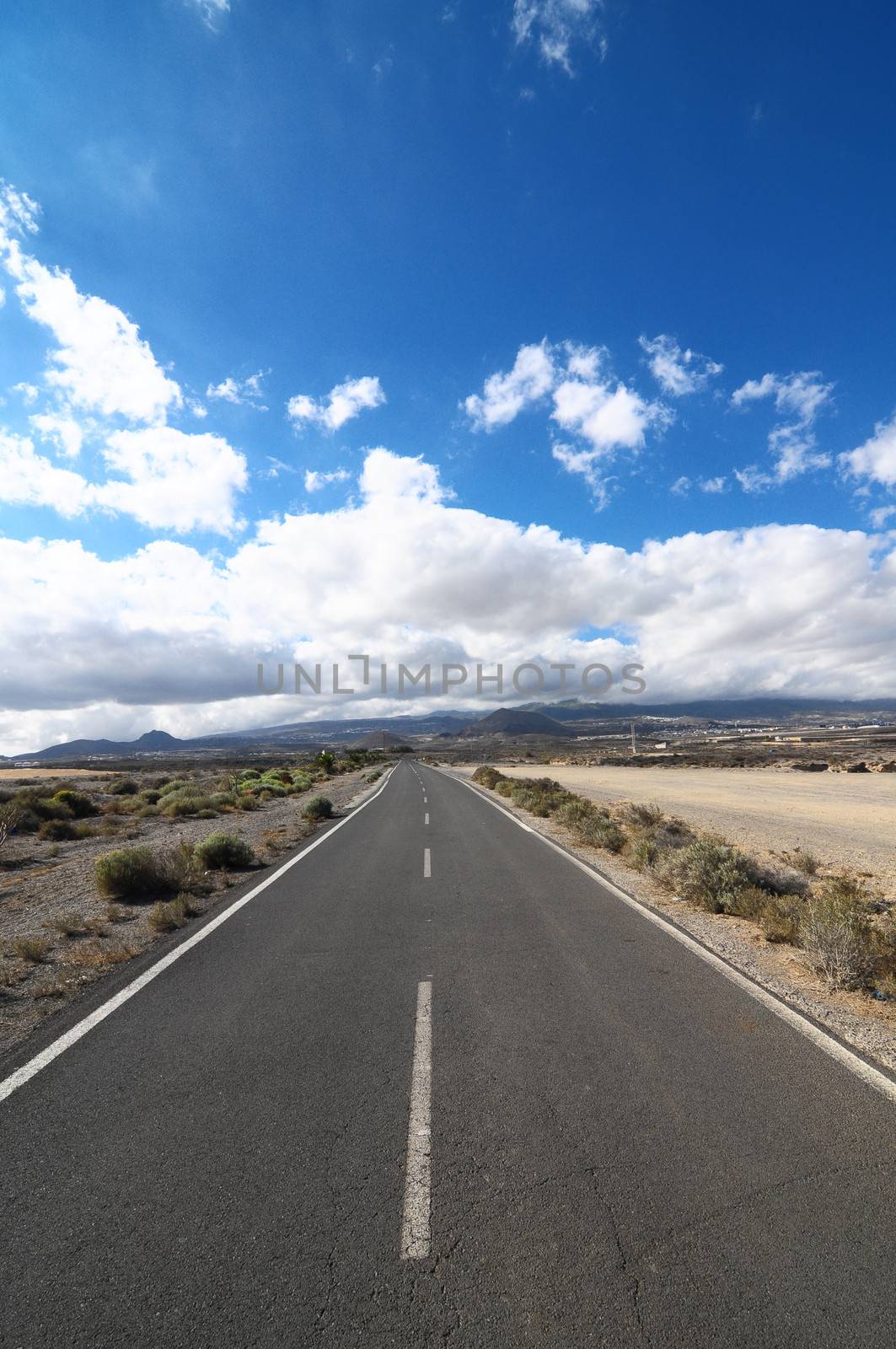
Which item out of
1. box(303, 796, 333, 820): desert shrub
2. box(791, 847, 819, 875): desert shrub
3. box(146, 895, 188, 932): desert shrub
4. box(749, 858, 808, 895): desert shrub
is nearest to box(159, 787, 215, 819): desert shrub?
box(303, 796, 333, 820): desert shrub

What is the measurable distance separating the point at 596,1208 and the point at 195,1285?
1956 mm

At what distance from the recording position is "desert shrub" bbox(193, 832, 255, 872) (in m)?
13.2

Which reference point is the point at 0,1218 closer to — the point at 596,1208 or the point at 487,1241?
the point at 487,1241

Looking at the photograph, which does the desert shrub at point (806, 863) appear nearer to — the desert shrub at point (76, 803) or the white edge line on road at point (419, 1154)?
the white edge line on road at point (419, 1154)

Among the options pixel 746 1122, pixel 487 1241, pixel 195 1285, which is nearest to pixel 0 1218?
pixel 195 1285

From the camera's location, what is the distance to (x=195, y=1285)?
9.09 ft

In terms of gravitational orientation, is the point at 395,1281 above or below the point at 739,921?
above

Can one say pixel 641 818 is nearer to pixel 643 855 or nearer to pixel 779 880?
pixel 643 855

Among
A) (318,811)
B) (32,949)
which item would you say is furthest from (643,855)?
(318,811)

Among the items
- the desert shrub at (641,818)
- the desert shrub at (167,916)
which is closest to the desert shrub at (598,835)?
the desert shrub at (641,818)

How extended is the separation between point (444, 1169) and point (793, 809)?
27545 mm

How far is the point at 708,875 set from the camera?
10.2 meters

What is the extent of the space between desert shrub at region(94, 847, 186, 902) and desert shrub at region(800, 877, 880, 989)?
32.4ft

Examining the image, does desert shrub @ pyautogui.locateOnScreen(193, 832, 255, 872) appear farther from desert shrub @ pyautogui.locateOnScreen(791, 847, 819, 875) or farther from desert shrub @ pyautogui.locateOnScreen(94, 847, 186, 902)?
desert shrub @ pyautogui.locateOnScreen(791, 847, 819, 875)
